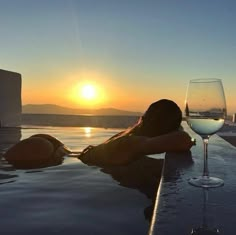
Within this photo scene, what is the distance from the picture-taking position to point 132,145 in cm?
323

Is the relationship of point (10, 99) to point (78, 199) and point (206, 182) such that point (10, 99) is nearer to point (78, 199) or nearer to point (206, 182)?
point (78, 199)

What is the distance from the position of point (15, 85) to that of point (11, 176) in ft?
38.2

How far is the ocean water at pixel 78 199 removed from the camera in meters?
1.68

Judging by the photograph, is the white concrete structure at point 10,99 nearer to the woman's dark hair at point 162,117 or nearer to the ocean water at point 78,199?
the woman's dark hair at point 162,117

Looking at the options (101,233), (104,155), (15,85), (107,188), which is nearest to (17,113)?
(15,85)

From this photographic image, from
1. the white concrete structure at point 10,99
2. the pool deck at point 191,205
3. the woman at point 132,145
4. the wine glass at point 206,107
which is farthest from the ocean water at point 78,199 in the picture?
the white concrete structure at point 10,99

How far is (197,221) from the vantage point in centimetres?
103

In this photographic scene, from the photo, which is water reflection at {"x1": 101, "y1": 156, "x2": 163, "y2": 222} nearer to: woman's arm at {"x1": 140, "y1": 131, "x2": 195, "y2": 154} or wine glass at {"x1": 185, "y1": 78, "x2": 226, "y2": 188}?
woman's arm at {"x1": 140, "y1": 131, "x2": 195, "y2": 154}

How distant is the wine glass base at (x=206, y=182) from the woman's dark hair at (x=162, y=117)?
6.04 ft

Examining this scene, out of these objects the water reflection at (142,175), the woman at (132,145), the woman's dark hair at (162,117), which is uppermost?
the woman's dark hair at (162,117)

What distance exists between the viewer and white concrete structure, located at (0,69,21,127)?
1319 centimetres

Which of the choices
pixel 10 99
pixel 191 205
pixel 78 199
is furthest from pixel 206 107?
pixel 10 99

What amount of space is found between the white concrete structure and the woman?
356 inches

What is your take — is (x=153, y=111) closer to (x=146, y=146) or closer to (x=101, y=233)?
(x=146, y=146)
